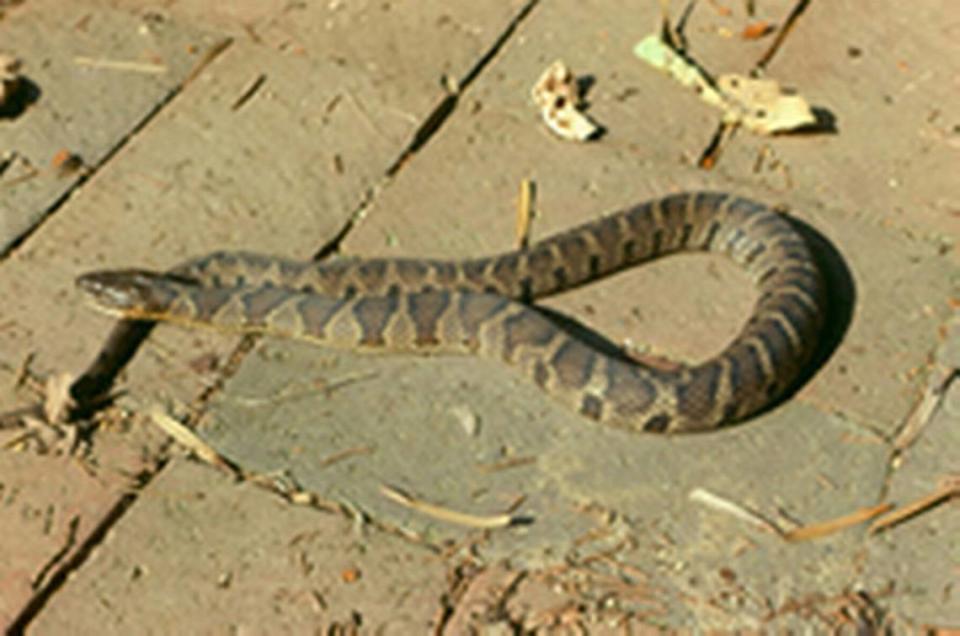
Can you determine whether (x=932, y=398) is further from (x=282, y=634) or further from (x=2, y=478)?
(x=2, y=478)

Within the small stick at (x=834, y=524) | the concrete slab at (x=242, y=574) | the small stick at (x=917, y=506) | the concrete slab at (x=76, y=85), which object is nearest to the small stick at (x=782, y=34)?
the small stick at (x=917, y=506)

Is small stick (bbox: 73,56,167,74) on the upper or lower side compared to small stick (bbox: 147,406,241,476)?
upper

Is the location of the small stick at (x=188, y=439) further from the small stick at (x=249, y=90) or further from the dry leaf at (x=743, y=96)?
the dry leaf at (x=743, y=96)

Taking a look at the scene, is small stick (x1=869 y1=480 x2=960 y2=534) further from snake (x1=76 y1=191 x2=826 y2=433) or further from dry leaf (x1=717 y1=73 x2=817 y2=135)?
dry leaf (x1=717 y1=73 x2=817 y2=135)

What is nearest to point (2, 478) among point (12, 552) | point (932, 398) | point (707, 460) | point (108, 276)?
point (12, 552)

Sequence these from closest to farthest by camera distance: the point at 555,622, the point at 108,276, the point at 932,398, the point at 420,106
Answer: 1. the point at 555,622
2. the point at 932,398
3. the point at 108,276
4. the point at 420,106

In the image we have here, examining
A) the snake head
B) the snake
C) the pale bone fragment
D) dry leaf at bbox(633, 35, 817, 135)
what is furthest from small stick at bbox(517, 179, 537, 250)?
the snake head

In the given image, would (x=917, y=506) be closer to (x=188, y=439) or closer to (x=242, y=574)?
(x=242, y=574)
